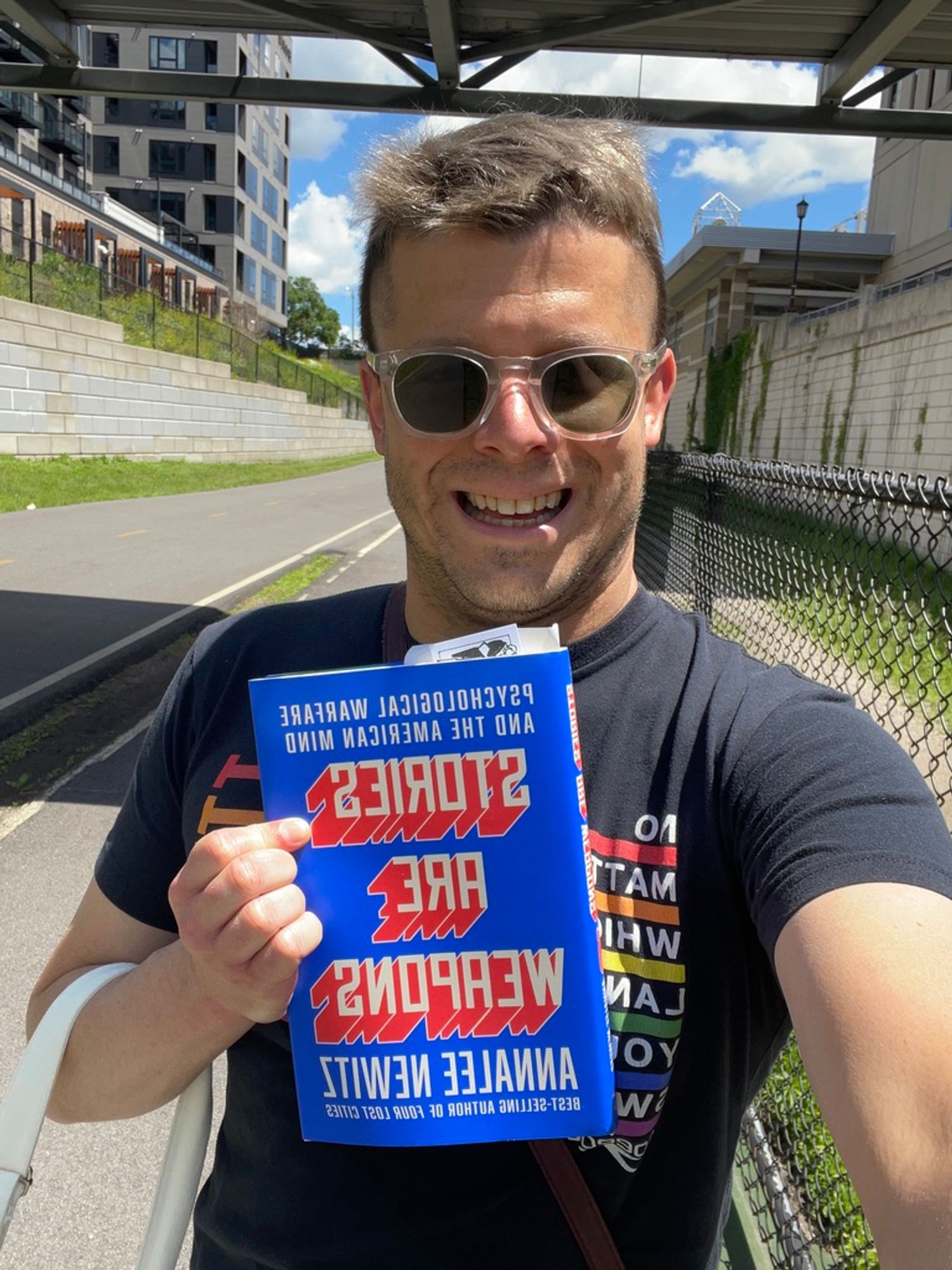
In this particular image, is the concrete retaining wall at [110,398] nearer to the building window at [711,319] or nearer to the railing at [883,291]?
the railing at [883,291]

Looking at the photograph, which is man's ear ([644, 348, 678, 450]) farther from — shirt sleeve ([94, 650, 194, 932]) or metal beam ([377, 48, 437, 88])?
metal beam ([377, 48, 437, 88])

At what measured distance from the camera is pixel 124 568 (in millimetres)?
11383

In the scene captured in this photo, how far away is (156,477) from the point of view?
2319cm

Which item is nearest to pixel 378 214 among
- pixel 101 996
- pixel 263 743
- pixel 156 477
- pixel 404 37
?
pixel 263 743

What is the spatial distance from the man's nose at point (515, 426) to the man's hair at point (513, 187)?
0.74 ft

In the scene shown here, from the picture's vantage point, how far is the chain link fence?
2.48 m

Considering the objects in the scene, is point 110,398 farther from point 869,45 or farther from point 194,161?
point 194,161

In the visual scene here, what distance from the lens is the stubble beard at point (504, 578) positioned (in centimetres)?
146

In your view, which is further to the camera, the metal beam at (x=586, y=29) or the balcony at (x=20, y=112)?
the balcony at (x=20, y=112)

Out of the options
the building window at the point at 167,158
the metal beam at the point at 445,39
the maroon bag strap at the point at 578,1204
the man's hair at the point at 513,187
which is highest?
the building window at the point at 167,158

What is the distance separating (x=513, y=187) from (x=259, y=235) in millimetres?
77293

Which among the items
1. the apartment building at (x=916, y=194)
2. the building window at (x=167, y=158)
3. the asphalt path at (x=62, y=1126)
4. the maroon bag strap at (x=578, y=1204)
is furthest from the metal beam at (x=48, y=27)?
the building window at (x=167, y=158)

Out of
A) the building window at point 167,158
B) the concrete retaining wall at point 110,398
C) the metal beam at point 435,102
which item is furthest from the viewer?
the building window at point 167,158

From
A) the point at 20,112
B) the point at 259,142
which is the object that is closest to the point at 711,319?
the point at 20,112
